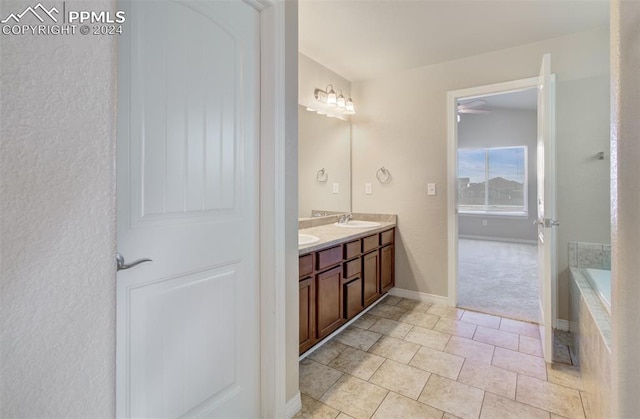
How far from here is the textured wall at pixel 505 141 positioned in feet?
21.1

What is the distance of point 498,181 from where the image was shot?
701cm

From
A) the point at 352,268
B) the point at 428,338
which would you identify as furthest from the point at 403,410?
the point at 352,268

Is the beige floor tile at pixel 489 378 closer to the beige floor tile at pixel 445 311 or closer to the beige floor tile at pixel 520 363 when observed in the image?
the beige floor tile at pixel 520 363

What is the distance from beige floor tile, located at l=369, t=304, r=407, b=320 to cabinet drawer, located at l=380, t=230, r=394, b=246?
0.63 meters

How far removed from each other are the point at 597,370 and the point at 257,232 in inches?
65.5

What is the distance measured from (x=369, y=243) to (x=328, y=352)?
1.04m

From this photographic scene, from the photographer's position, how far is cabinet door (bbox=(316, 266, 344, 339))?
220 cm

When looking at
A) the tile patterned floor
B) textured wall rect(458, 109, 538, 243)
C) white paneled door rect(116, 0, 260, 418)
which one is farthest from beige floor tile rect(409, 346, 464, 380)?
textured wall rect(458, 109, 538, 243)

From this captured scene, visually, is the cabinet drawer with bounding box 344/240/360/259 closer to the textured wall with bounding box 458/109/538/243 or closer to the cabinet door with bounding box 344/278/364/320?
the cabinet door with bounding box 344/278/364/320

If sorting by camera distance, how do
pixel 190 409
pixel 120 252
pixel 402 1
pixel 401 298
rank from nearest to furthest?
pixel 120 252
pixel 190 409
pixel 402 1
pixel 401 298

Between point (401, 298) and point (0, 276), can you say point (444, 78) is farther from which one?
point (0, 276)

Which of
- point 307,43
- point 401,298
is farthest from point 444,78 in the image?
point 401,298

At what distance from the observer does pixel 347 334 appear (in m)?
2.54

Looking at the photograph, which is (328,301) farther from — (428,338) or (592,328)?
(592,328)
